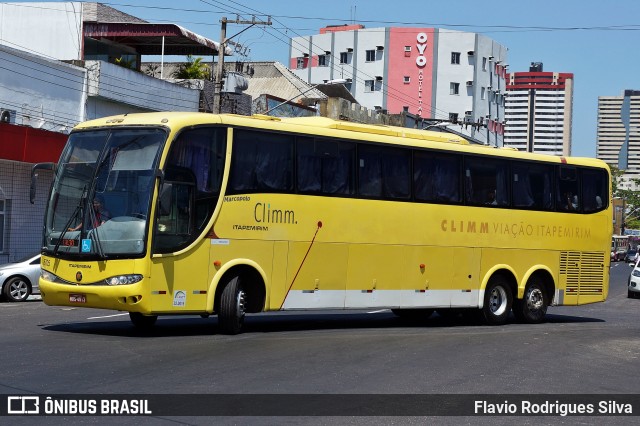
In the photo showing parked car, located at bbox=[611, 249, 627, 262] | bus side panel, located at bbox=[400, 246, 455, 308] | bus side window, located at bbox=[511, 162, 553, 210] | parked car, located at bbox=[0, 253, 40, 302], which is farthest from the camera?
parked car, located at bbox=[611, 249, 627, 262]

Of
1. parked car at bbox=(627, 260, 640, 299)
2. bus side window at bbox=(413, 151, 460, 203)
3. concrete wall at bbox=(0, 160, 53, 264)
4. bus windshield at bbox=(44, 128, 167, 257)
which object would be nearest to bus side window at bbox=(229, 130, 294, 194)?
bus windshield at bbox=(44, 128, 167, 257)

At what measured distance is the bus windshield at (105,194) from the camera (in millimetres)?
16297

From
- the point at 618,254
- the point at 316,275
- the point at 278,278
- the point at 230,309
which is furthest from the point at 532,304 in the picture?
the point at 618,254

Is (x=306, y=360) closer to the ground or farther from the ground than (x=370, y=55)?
closer to the ground

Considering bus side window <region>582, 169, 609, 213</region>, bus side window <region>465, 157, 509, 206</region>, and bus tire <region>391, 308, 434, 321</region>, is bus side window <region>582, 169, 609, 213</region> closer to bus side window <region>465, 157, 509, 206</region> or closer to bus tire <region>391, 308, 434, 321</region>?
bus side window <region>465, 157, 509, 206</region>

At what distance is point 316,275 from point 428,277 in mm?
3144

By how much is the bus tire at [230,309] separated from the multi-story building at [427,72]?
91.9 meters

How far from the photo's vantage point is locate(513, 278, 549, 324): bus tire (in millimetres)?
23597

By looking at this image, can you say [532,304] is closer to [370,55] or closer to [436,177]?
[436,177]

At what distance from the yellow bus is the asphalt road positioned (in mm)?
A: 774

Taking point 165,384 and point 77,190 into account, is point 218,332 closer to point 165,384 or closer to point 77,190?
point 77,190

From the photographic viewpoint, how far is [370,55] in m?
117

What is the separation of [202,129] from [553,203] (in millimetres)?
9922

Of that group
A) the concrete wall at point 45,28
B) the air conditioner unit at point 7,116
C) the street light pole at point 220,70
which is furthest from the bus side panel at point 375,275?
the concrete wall at point 45,28
